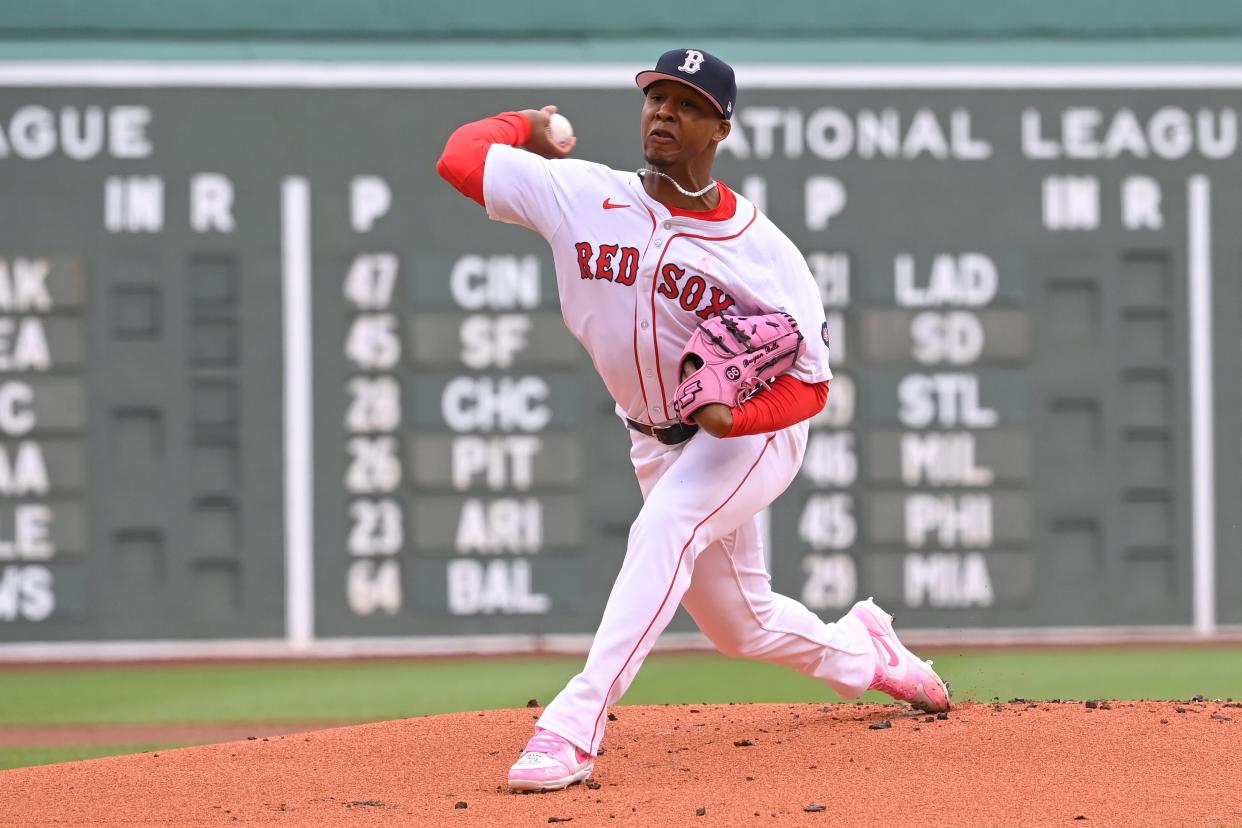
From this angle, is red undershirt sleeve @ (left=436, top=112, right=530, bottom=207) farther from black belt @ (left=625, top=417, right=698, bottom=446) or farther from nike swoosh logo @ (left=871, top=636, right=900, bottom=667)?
nike swoosh logo @ (left=871, top=636, right=900, bottom=667)

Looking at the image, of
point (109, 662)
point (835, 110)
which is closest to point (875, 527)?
point (835, 110)

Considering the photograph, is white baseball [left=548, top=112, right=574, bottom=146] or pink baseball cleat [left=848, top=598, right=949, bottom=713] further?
pink baseball cleat [left=848, top=598, right=949, bottom=713]

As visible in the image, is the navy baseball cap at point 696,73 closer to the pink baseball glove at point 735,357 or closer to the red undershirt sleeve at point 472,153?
the red undershirt sleeve at point 472,153

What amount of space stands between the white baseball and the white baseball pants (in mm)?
747

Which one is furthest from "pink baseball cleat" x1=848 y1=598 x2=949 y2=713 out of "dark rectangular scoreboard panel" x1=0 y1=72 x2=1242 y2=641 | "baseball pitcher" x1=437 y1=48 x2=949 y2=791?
"dark rectangular scoreboard panel" x1=0 y1=72 x2=1242 y2=641

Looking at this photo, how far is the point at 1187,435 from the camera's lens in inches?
321

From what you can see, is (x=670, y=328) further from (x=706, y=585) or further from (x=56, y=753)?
(x=56, y=753)

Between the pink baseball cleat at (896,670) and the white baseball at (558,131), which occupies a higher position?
the white baseball at (558,131)

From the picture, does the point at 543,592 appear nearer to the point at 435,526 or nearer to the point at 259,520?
the point at 435,526

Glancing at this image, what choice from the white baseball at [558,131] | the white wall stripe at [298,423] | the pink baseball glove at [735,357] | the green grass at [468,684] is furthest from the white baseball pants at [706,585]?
the white wall stripe at [298,423]

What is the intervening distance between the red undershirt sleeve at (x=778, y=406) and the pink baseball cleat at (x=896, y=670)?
775 mm

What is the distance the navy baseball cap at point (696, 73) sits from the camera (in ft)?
12.5

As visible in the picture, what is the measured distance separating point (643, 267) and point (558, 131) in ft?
1.71

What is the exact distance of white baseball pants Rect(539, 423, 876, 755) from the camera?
147 inches
